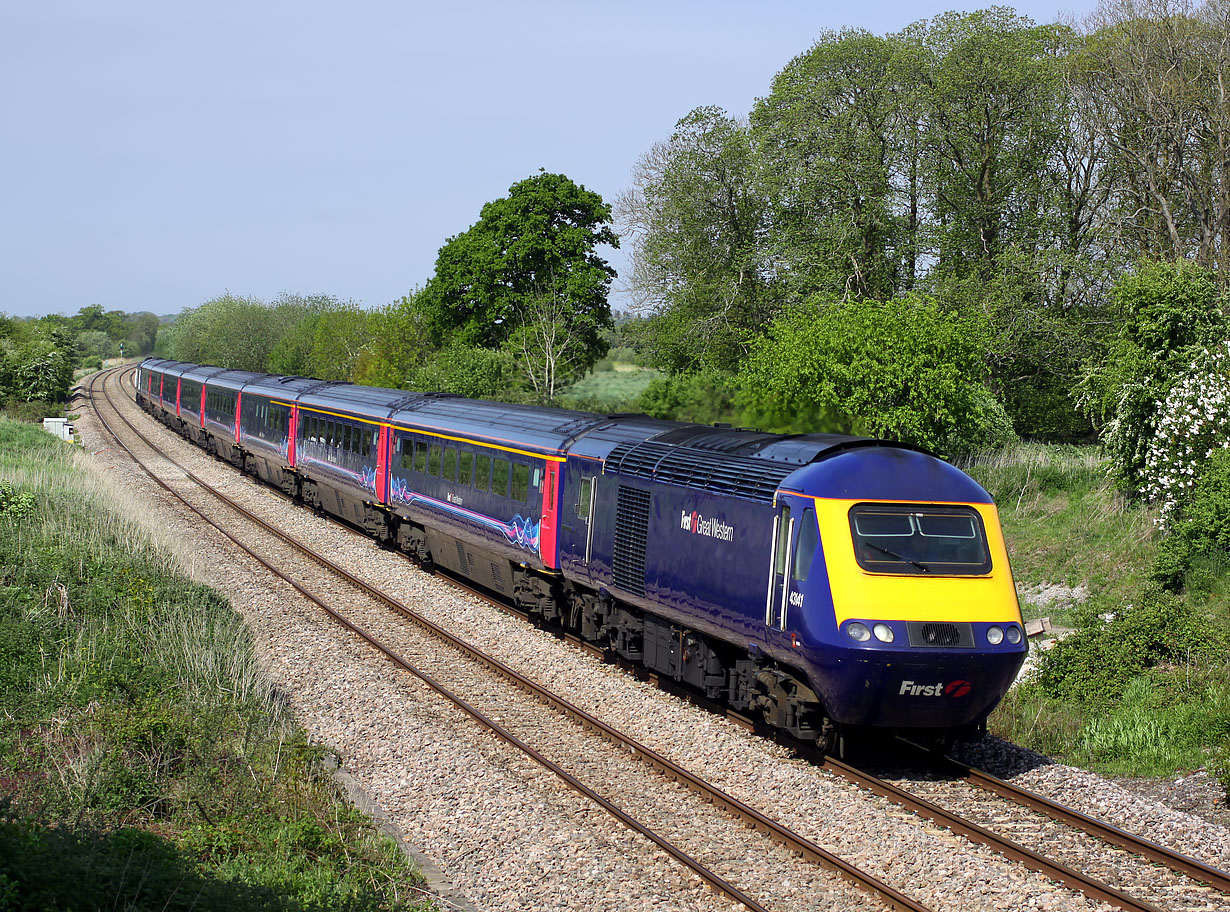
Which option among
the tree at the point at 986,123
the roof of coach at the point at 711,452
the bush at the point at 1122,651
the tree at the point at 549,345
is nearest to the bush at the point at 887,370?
the bush at the point at 1122,651

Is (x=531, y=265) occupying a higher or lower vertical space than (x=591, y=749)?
higher

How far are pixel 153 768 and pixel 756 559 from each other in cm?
619

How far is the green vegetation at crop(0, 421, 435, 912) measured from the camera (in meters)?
7.18

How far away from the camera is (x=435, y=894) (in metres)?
8.16

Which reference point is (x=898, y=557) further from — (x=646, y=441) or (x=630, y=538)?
(x=646, y=441)

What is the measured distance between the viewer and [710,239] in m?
42.6

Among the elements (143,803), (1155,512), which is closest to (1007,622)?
(143,803)

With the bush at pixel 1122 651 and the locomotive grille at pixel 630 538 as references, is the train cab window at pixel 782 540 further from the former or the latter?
the bush at pixel 1122 651

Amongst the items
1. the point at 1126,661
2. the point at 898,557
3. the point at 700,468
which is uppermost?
the point at 700,468

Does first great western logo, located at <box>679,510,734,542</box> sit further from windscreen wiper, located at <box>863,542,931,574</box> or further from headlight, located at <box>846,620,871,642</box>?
headlight, located at <box>846,620,871,642</box>

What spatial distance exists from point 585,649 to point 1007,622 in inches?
276

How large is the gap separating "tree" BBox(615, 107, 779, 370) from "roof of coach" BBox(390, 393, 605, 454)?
19605 mm

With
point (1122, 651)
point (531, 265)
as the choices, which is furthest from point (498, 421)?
point (531, 265)

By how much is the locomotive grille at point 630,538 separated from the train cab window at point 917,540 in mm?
3707
